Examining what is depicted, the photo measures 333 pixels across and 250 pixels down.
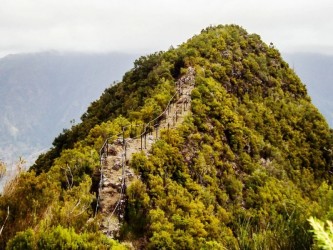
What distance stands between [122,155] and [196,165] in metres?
5.93

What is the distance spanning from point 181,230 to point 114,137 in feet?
31.2

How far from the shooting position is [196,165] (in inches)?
1287

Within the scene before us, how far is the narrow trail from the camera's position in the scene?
24.5 metres

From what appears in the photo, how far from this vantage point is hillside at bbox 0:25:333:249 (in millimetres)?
15874

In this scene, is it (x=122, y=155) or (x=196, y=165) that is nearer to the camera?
(x=122, y=155)

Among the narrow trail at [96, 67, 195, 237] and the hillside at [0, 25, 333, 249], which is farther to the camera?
the narrow trail at [96, 67, 195, 237]

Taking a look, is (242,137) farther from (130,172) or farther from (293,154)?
(130,172)

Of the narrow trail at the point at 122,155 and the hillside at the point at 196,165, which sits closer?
the hillside at the point at 196,165

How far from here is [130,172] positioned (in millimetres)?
27391

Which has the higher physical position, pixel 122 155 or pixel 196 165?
pixel 122 155

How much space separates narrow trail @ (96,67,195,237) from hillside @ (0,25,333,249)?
0.11 meters

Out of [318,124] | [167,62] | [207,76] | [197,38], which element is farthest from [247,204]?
[197,38]

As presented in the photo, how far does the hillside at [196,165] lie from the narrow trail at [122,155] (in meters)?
0.11

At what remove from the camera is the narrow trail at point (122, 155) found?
2450 cm
